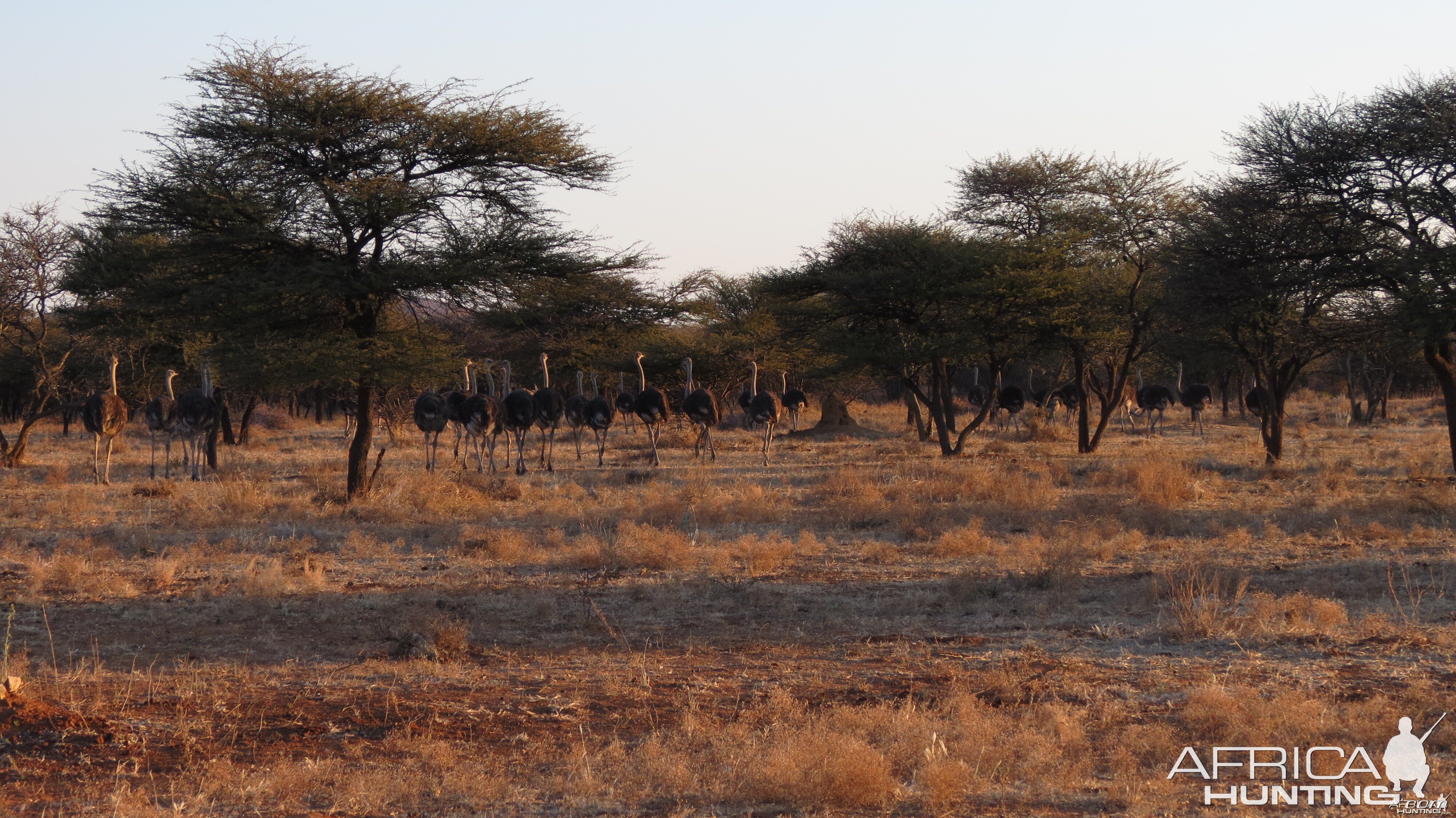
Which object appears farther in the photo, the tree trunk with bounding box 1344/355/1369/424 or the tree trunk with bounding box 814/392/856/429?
the tree trunk with bounding box 814/392/856/429

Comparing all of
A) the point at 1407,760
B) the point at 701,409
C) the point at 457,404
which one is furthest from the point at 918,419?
the point at 1407,760

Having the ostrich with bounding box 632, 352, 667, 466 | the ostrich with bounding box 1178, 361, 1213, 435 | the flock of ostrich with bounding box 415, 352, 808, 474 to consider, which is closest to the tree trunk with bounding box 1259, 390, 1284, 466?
the flock of ostrich with bounding box 415, 352, 808, 474

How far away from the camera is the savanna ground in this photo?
5.61 meters

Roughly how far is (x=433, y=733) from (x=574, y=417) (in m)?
21.8

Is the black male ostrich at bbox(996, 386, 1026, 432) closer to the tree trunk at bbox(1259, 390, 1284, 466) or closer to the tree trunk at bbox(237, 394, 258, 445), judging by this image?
the tree trunk at bbox(1259, 390, 1284, 466)

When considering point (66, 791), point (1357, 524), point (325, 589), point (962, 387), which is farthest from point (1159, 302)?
point (962, 387)

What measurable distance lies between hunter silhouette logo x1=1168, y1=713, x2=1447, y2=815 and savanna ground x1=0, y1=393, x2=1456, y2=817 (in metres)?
0.11

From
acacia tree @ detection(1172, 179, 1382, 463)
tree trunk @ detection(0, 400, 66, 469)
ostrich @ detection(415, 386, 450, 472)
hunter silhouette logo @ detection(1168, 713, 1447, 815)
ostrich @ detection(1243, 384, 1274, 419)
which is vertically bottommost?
hunter silhouette logo @ detection(1168, 713, 1447, 815)

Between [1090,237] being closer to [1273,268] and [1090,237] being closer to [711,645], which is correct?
[1273,268]

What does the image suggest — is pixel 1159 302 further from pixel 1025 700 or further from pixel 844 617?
pixel 1025 700

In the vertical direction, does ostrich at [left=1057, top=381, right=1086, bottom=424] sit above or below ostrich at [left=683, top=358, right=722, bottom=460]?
above

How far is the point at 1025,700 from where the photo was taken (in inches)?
274

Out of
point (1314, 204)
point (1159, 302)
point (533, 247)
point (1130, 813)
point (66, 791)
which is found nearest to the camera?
point (1130, 813)

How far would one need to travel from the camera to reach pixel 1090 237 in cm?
2730
